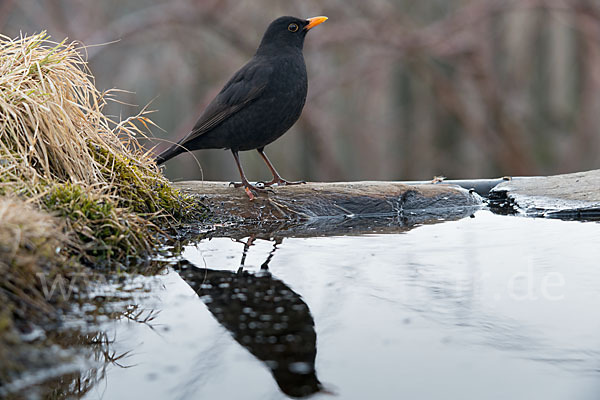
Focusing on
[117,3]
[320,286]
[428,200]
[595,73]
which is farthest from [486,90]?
[320,286]

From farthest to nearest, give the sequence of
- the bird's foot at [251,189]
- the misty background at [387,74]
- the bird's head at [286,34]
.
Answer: the misty background at [387,74] → the bird's head at [286,34] → the bird's foot at [251,189]

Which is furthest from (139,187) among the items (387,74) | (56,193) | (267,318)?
(387,74)

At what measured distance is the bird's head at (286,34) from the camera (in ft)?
12.8

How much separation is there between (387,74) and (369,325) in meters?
9.72

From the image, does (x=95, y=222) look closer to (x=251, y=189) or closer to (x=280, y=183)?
(x=251, y=189)

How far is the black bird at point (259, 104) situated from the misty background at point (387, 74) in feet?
16.5

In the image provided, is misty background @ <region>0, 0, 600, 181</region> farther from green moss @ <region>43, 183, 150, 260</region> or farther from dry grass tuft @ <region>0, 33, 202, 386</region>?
green moss @ <region>43, 183, 150, 260</region>

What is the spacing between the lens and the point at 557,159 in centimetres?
1129

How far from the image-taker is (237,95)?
146 inches

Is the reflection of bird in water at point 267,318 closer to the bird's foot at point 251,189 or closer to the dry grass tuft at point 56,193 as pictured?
the dry grass tuft at point 56,193

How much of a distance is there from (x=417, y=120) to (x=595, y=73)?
298cm

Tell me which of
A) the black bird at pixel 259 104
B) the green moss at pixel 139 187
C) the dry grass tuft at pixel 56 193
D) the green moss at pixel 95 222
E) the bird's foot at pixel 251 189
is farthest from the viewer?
the black bird at pixel 259 104

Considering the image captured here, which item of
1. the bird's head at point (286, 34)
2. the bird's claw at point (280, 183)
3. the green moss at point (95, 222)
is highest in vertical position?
the bird's head at point (286, 34)

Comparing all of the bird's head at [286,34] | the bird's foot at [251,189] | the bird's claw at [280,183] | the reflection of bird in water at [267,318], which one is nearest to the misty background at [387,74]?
the bird's head at [286,34]
